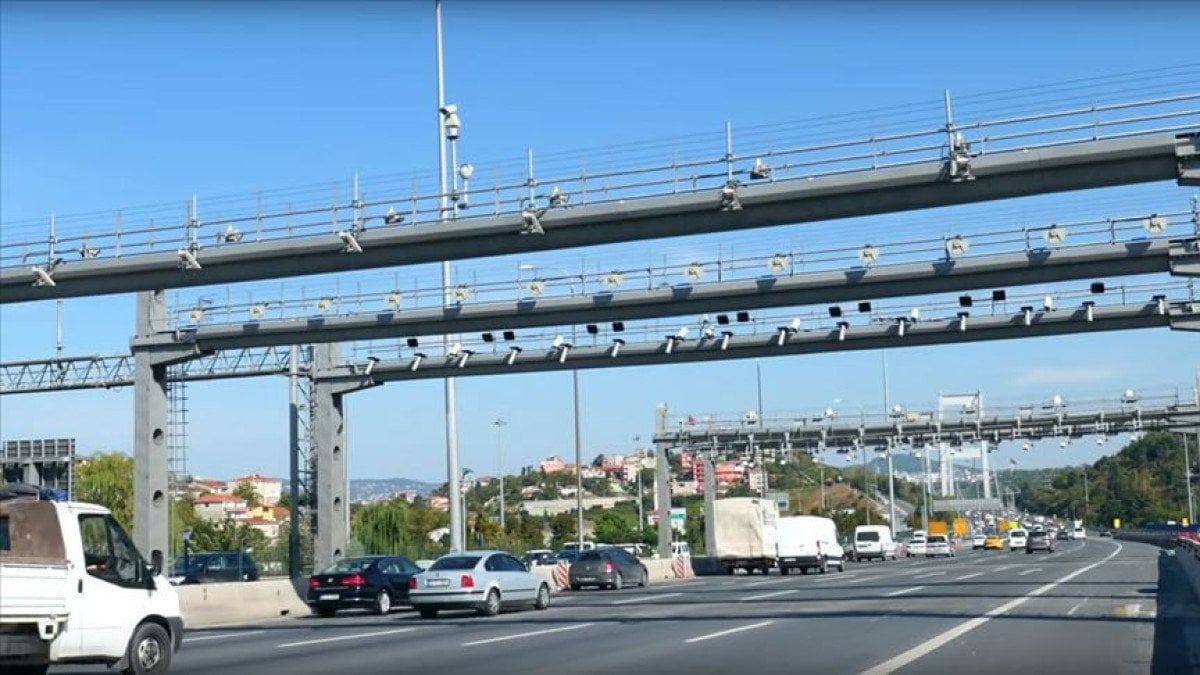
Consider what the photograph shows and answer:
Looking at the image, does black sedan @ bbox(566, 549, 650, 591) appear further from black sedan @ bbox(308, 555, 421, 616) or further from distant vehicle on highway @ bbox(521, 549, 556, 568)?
black sedan @ bbox(308, 555, 421, 616)

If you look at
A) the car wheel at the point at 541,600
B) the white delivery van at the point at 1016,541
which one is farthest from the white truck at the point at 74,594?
the white delivery van at the point at 1016,541

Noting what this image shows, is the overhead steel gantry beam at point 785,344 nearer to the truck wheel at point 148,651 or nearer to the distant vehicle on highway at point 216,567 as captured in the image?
the distant vehicle on highway at point 216,567

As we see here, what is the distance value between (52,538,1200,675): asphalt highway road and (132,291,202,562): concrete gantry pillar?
573 cm

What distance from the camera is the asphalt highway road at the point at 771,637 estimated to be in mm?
18422

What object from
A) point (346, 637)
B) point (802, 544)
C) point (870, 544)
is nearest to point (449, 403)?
point (346, 637)

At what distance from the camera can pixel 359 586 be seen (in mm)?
34906

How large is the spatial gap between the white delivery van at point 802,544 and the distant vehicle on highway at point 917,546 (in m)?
31.8

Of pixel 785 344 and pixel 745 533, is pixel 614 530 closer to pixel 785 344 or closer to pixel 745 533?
pixel 745 533

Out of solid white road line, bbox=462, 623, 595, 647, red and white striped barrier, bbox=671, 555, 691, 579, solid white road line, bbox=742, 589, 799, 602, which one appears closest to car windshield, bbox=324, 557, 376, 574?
solid white road line, bbox=462, 623, 595, 647

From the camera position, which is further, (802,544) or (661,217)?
(802,544)

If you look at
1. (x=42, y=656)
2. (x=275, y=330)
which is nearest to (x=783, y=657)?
(x=42, y=656)

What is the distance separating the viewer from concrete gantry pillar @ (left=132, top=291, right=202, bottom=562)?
37.1m

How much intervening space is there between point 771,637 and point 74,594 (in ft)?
37.3

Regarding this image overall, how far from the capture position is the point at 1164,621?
25.7 metres
